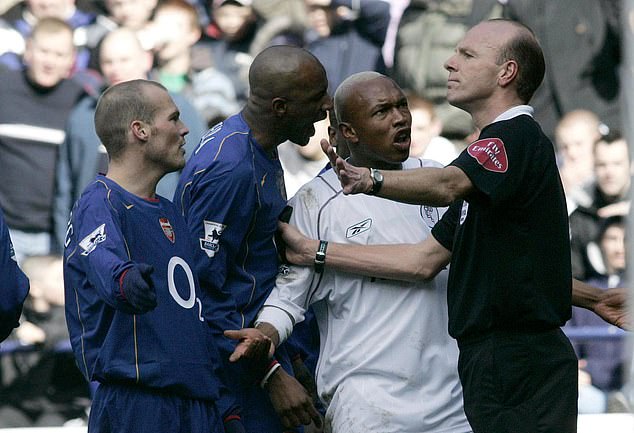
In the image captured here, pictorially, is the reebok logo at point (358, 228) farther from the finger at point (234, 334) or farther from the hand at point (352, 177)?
the hand at point (352, 177)

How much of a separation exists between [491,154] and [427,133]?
157 inches

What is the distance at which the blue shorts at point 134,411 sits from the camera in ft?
13.4

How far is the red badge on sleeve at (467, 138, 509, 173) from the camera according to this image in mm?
3891

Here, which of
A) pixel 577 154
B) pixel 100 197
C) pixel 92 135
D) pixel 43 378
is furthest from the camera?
pixel 577 154

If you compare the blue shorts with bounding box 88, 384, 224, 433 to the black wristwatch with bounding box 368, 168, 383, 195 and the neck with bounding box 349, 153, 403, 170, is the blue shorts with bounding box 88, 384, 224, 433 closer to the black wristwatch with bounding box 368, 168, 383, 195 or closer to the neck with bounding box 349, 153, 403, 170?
the black wristwatch with bounding box 368, 168, 383, 195

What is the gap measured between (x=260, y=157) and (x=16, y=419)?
141 inches

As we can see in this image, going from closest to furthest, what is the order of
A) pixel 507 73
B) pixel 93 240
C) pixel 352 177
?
pixel 352 177, pixel 93 240, pixel 507 73

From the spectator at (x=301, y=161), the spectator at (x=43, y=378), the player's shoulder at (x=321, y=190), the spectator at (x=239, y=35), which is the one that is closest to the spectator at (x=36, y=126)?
the spectator at (x=43, y=378)

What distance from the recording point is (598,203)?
7914 mm

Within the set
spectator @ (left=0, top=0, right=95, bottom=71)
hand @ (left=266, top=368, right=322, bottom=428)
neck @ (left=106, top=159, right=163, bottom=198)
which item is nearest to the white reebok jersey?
hand @ (left=266, top=368, right=322, bottom=428)

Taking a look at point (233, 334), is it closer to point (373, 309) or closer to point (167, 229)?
point (167, 229)

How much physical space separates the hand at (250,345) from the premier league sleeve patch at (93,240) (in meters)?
0.59

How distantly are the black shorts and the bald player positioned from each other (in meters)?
0.72

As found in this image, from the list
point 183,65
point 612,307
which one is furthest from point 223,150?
point 183,65
